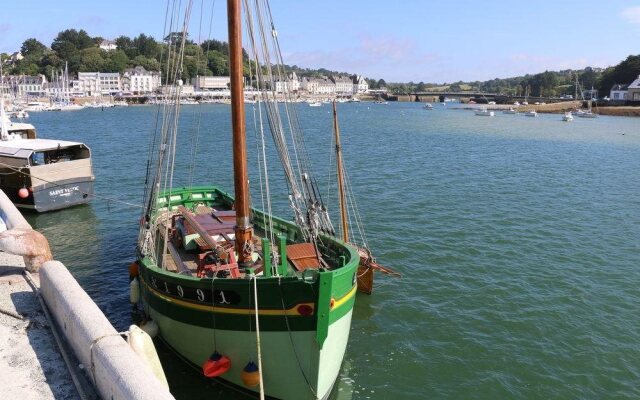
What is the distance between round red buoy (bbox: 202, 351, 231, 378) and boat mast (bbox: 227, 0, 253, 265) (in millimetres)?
2414

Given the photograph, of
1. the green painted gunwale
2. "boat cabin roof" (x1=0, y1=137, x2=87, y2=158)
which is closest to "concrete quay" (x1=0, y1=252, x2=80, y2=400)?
the green painted gunwale

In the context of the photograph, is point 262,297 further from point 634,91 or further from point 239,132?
point 634,91

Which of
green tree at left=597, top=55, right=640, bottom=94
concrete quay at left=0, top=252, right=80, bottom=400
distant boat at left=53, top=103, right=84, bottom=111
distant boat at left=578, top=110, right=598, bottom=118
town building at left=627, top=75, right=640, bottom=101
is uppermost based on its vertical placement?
green tree at left=597, top=55, right=640, bottom=94

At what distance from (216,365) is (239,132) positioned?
5.61m

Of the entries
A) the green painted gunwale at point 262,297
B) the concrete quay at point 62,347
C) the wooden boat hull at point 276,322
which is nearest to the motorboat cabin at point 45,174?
the green painted gunwale at point 262,297

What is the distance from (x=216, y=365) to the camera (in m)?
11.8

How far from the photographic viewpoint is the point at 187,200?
23.7 metres

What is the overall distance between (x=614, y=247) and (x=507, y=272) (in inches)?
291

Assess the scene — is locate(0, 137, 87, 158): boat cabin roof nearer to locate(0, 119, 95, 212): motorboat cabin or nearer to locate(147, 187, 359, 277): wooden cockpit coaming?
locate(0, 119, 95, 212): motorboat cabin

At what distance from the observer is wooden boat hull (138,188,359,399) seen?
10.8 meters

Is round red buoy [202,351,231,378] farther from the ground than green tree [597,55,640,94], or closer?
closer

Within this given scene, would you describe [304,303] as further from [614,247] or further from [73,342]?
[614,247]

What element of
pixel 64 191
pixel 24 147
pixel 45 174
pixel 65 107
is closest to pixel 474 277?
pixel 64 191

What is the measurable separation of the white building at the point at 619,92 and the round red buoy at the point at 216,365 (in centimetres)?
19069
